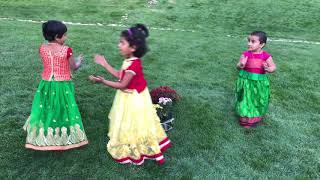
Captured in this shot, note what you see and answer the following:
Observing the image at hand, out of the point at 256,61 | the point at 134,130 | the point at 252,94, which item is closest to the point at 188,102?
the point at 252,94

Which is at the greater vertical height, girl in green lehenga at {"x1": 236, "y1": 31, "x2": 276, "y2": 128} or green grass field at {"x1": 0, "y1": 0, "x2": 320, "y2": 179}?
girl in green lehenga at {"x1": 236, "y1": 31, "x2": 276, "y2": 128}

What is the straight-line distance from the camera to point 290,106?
23.3ft

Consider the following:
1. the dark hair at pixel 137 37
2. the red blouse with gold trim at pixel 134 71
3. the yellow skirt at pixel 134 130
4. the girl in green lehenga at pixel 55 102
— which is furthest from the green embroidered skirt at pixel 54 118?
the dark hair at pixel 137 37

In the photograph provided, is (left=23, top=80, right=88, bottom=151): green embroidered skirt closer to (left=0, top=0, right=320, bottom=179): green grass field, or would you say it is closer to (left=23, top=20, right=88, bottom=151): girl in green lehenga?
(left=23, top=20, right=88, bottom=151): girl in green lehenga

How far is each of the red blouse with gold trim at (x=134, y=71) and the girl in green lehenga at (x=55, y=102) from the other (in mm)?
676

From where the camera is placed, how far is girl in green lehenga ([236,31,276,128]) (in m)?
5.51

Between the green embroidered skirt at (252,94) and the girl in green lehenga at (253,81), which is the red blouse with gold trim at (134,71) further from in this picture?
the green embroidered skirt at (252,94)

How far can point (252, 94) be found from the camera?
5.83 metres

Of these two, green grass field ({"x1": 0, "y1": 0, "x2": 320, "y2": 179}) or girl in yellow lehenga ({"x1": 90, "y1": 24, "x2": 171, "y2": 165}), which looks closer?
girl in yellow lehenga ({"x1": 90, "y1": 24, "x2": 171, "y2": 165})

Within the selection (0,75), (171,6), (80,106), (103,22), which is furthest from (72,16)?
(80,106)

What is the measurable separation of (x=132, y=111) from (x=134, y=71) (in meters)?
0.44

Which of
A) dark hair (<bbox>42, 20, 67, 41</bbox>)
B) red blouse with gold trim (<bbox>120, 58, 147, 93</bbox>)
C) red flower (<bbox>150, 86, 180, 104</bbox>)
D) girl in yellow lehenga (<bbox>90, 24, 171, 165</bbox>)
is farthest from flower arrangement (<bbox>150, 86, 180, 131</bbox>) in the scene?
dark hair (<bbox>42, 20, 67, 41</bbox>)

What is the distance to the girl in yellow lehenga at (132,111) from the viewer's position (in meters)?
4.21

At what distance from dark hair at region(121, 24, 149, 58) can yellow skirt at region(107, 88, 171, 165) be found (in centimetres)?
47
